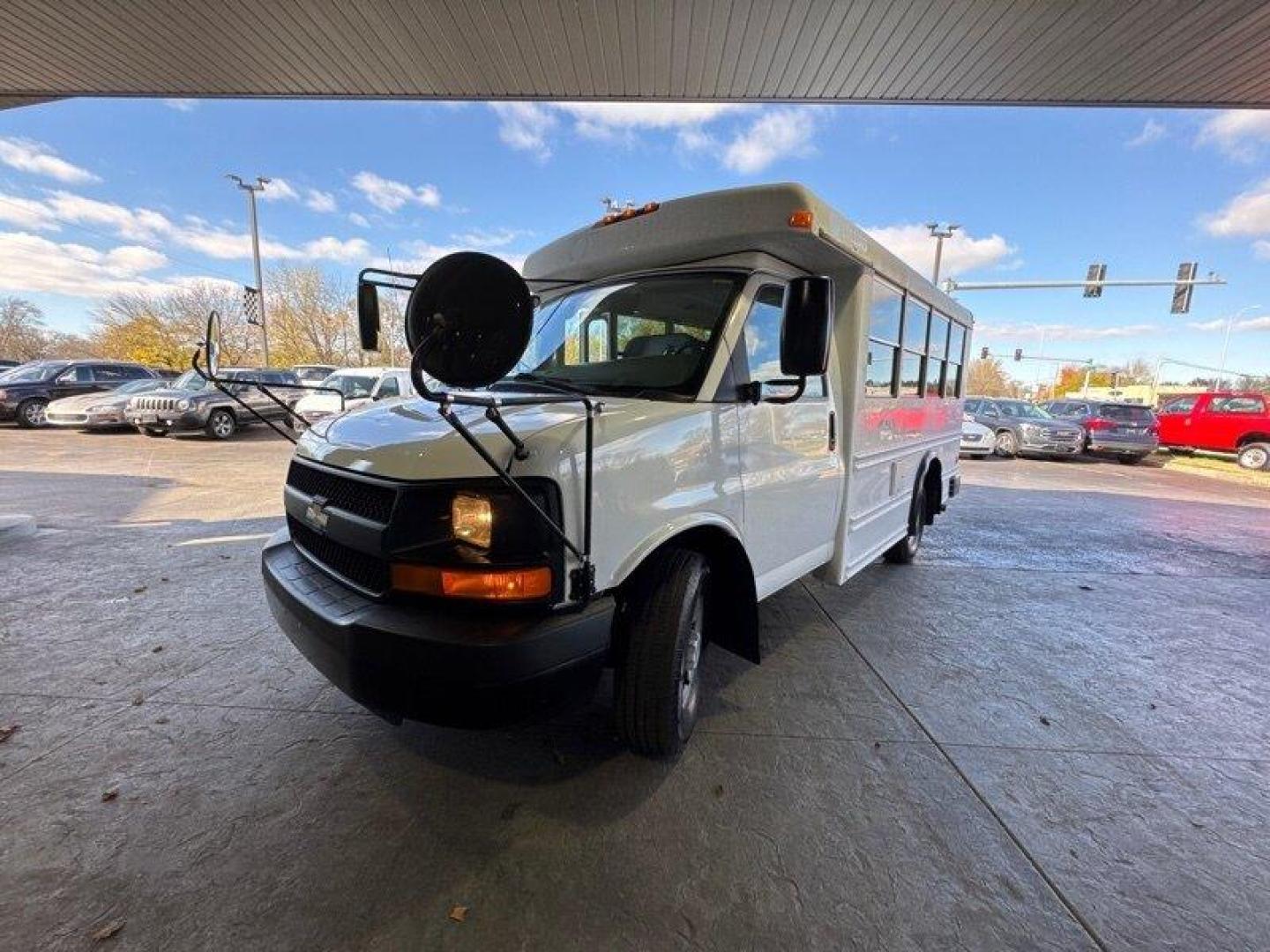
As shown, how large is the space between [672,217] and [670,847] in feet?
9.15

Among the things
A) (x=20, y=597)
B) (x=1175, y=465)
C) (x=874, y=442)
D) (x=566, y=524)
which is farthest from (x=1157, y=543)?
(x=1175, y=465)

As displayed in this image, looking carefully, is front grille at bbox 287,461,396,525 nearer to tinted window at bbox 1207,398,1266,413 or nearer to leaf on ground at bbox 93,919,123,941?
leaf on ground at bbox 93,919,123,941

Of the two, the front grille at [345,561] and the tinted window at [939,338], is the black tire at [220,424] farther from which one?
the tinted window at [939,338]

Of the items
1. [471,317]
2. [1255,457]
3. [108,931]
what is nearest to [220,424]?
[108,931]

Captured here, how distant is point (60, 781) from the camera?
232cm

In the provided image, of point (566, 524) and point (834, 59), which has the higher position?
point (834, 59)

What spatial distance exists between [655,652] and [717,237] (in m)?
1.93

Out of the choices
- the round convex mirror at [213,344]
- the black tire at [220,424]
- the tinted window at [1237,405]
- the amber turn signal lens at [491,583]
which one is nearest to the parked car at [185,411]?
the black tire at [220,424]

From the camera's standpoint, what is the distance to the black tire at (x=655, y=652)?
7.61 ft

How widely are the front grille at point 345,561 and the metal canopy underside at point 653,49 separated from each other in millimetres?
5980

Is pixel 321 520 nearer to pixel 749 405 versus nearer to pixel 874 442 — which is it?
pixel 749 405

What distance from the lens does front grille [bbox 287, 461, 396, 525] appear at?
2.01 meters

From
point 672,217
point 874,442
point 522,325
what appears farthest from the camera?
point 874,442

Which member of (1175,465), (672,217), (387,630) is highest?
(672,217)
